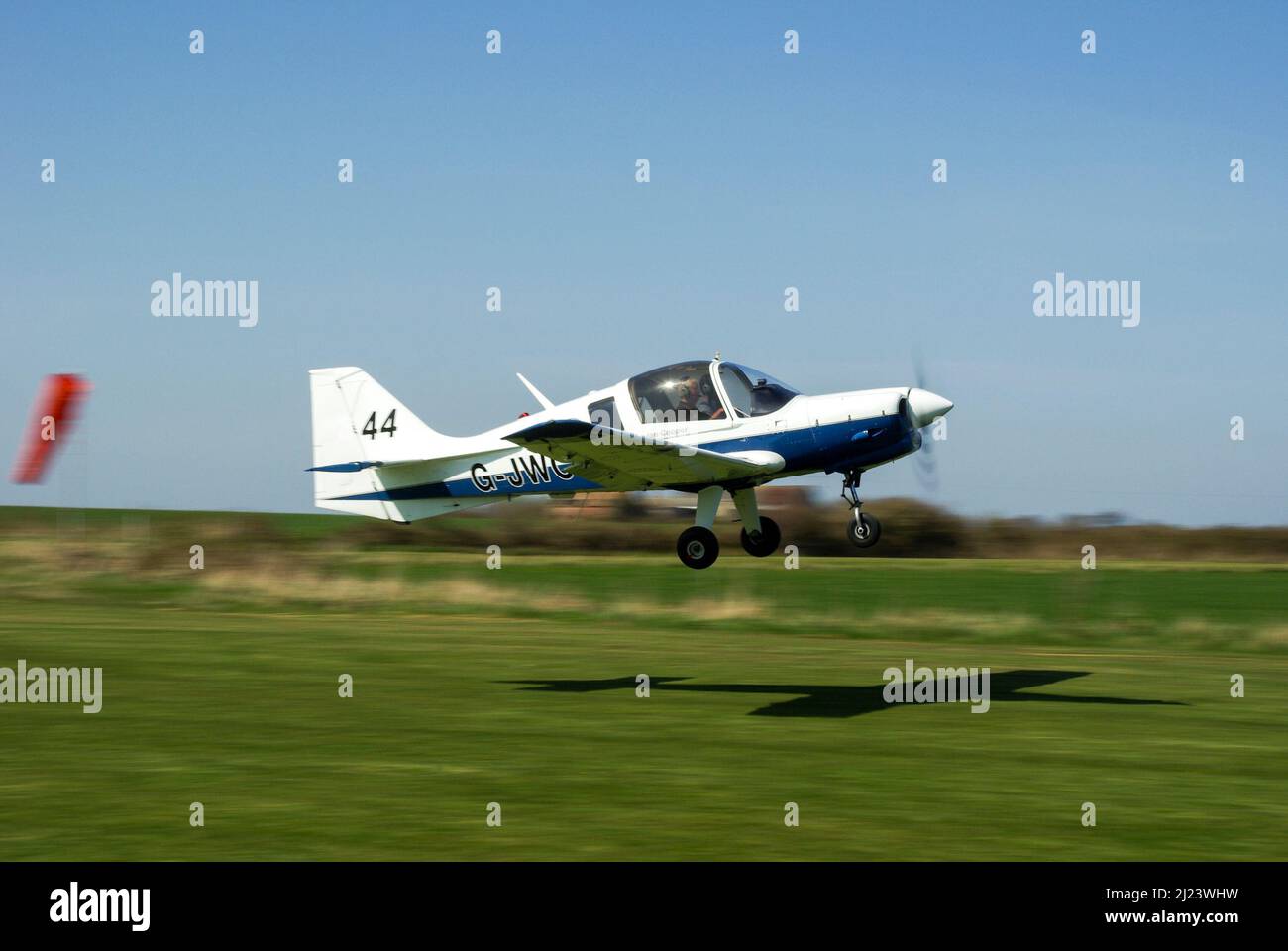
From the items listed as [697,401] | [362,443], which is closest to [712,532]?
[697,401]

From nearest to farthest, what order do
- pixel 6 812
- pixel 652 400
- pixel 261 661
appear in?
1. pixel 6 812
2. pixel 652 400
3. pixel 261 661

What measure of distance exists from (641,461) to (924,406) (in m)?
3.94

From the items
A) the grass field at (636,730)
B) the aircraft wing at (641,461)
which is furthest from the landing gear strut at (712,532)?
the grass field at (636,730)

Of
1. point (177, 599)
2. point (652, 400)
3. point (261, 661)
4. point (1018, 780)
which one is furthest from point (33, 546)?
point (1018, 780)

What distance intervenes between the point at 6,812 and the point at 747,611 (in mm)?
28515

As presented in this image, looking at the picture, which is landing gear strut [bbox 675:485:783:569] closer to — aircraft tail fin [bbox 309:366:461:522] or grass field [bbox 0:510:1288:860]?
grass field [bbox 0:510:1288:860]

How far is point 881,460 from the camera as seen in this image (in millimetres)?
19500

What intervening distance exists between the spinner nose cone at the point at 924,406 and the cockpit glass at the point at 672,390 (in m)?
2.67

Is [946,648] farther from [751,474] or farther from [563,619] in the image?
[751,474]

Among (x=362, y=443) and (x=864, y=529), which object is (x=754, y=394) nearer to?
(x=864, y=529)

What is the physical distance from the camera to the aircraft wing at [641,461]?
18.1 metres

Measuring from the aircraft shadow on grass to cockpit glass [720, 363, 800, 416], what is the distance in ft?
17.7

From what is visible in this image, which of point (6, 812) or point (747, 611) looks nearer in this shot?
point (6, 812)
